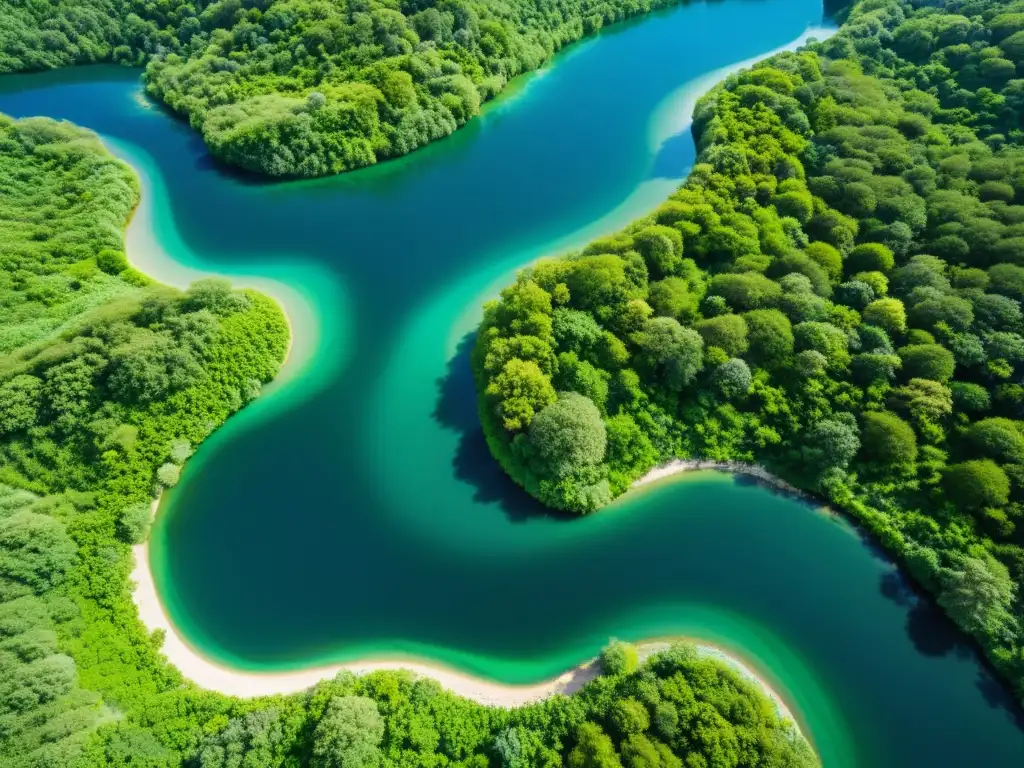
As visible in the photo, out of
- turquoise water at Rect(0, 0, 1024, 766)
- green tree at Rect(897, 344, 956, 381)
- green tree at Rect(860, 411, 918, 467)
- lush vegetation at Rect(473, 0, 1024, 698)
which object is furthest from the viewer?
green tree at Rect(897, 344, 956, 381)

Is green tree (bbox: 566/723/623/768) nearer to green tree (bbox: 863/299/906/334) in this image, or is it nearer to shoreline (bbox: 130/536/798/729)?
shoreline (bbox: 130/536/798/729)

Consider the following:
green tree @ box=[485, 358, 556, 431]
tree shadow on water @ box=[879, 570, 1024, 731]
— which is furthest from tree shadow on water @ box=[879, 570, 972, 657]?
green tree @ box=[485, 358, 556, 431]

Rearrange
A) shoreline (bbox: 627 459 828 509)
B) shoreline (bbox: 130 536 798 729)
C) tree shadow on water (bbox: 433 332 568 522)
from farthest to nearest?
shoreline (bbox: 627 459 828 509) < tree shadow on water (bbox: 433 332 568 522) < shoreline (bbox: 130 536 798 729)

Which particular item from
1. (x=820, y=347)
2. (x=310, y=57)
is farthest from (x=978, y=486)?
(x=310, y=57)

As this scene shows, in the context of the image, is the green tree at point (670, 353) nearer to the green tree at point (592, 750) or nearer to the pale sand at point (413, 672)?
the pale sand at point (413, 672)

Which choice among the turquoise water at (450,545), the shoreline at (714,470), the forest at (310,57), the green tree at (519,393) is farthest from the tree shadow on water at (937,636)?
the forest at (310,57)
